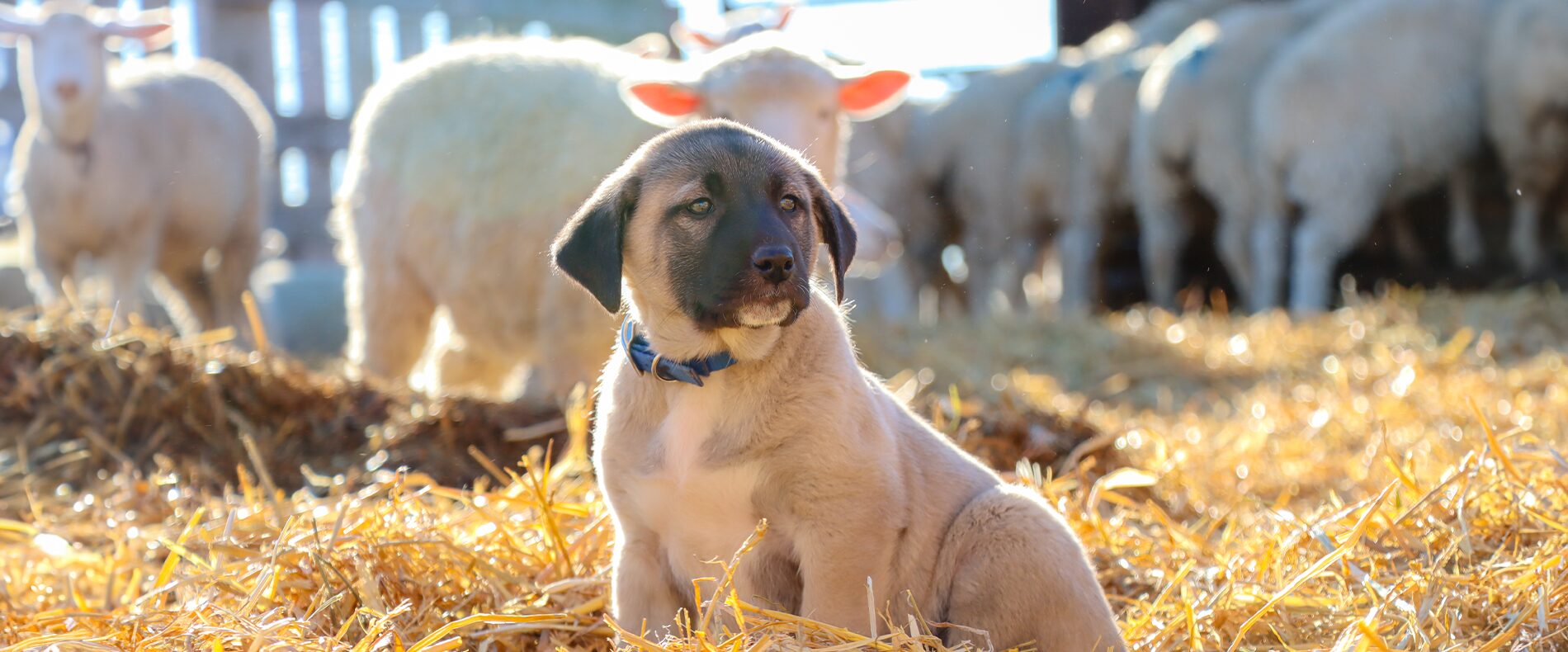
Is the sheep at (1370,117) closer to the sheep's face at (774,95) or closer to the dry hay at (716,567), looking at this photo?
the dry hay at (716,567)

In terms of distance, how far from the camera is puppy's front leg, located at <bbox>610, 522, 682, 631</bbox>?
8.56 feet

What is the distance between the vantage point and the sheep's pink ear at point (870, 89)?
512 centimetres

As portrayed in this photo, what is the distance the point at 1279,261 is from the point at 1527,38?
2.17 metres

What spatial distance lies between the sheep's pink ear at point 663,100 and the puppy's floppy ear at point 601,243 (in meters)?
2.42

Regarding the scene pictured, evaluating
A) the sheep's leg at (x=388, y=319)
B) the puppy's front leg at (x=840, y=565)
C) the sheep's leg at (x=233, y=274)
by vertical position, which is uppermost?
the puppy's front leg at (x=840, y=565)

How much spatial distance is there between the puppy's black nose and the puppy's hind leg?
2.00ft

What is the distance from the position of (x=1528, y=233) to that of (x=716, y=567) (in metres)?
8.19

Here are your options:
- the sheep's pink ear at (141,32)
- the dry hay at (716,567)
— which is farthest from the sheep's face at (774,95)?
the sheep's pink ear at (141,32)

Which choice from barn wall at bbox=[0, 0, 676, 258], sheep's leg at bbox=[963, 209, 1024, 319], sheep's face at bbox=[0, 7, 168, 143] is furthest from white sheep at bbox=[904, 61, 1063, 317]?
sheep's face at bbox=[0, 7, 168, 143]

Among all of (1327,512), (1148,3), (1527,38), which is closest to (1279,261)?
(1527,38)

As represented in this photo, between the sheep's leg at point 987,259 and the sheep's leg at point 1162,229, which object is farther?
the sheep's leg at point 987,259

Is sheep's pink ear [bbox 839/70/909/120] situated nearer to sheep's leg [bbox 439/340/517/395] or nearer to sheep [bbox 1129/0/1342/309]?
sheep's leg [bbox 439/340/517/395]

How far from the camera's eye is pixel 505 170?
5.85 metres

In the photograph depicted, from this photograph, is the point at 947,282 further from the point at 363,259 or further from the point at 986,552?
the point at 986,552
